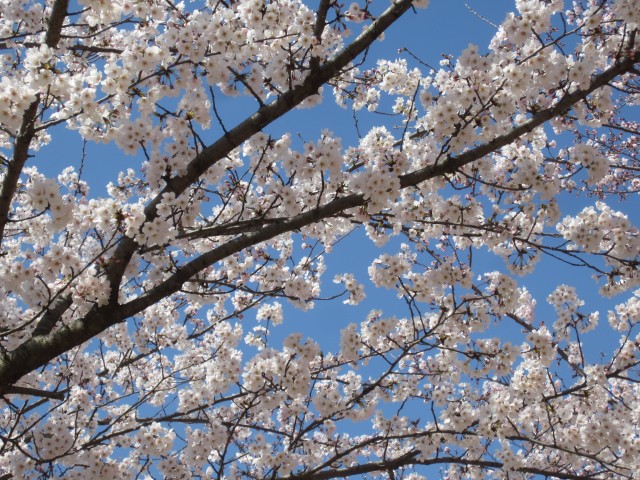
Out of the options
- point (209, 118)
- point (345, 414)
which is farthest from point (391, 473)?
point (209, 118)

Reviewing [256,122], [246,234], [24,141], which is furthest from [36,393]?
[256,122]

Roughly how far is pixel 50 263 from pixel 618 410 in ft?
24.4

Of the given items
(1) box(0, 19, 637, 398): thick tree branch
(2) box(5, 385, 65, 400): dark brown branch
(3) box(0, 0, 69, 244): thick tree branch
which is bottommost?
(2) box(5, 385, 65, 400): dark brown branch

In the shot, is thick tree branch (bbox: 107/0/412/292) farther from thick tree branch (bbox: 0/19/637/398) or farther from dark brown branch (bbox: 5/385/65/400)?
dark brown branch (bbox: 5/385/65/400)

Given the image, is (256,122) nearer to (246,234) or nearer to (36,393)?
(246,234)

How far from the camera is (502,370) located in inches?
255

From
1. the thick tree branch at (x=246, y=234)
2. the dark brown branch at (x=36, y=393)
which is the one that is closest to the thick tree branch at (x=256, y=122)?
the thick tree branch at (x=246, y=234)

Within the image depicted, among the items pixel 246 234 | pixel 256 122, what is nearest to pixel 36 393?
pixel 246 234

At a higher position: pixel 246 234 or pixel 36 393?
pixel 246 234

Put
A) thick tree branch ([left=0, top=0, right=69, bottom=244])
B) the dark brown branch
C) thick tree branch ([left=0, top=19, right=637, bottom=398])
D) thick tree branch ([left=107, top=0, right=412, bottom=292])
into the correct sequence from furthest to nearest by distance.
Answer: thick tree branch ([left=107, top=0, right=412, bottom=292])
thick tree branch ([left=0, top=19, right=637, bottom=398])
thick tree branch ([left=0, top=0, right=69, bottom=244])
the dark brown branch

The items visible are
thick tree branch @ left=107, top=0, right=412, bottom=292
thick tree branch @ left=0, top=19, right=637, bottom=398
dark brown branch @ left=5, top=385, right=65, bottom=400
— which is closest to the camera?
dark brown branch @ left=5, top=385, right=65, bottom=400

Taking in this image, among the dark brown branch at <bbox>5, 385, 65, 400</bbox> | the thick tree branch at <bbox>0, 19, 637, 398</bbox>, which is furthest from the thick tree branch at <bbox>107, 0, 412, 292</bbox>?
the dark brown branch at <bbox>5, 385, 65, 400</bbox>

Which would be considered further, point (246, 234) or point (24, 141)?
point (246, 234)

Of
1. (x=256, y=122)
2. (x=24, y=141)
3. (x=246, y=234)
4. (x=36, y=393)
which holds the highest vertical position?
(x=256, y=122)
